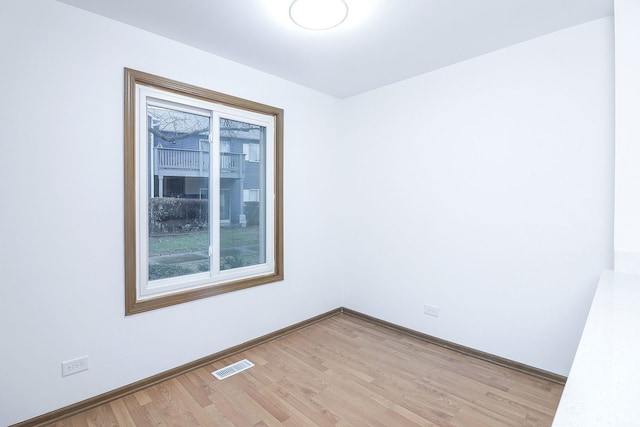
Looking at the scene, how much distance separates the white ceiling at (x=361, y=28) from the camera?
2.05 metres

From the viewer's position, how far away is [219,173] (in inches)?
113

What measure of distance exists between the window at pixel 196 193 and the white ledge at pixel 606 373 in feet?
8.18

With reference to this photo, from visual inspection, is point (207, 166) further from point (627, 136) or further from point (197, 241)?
point (627, 136)

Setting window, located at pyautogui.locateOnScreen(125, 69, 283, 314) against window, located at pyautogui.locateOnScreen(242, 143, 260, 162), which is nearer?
window, located at pyautogui.locateOnScreen(125, 69, 283, 314)

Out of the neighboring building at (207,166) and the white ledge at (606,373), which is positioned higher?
the neighboring building at (207,166)

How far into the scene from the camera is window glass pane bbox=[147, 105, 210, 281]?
2543 mm

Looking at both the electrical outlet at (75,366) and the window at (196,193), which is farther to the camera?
the window at (196,193)

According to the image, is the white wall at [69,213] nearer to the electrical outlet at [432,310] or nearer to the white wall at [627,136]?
the electrical outlet at [432,310]

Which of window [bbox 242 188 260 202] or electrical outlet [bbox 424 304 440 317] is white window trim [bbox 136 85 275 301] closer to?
window [bbox 242 188 260 202]

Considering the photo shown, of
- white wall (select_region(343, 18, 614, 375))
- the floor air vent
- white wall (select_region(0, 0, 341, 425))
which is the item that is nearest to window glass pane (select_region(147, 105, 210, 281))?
white wall (select_region(0, 0, 341, 425))

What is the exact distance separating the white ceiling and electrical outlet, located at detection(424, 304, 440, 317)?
2.33 metres

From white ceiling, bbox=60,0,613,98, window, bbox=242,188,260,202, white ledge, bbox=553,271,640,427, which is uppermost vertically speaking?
white ceiling, bbox=60,0,613,98

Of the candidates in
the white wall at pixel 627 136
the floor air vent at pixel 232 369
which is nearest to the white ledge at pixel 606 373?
the white wall at pixel 627 136

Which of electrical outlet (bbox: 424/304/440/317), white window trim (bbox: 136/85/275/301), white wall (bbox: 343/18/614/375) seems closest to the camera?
white wall (bbox: 343/18/614/375)
